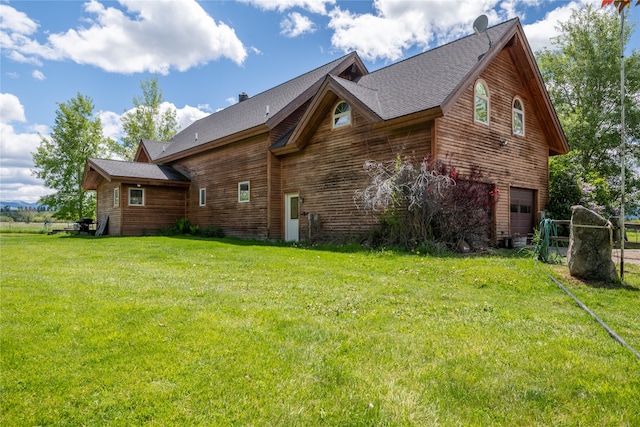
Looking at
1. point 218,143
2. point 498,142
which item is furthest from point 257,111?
point 498,142

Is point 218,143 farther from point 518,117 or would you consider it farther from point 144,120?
point 144,120

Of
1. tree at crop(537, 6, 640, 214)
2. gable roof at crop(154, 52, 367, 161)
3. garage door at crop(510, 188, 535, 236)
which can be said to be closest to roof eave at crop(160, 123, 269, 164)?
gable roof at crop(154, 52, 367, 161)

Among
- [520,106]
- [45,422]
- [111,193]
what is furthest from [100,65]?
[45,422]

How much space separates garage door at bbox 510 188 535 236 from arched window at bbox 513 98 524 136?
2124 millimetres

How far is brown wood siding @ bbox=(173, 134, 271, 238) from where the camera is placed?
1505cm

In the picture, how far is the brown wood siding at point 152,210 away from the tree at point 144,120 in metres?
17.4

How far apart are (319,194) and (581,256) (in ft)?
28.1

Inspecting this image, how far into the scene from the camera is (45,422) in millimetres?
1984

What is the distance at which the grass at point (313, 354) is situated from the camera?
2.10 m

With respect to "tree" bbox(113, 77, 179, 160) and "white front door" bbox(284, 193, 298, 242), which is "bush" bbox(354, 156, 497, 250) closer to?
"white front door" bbox(284, 193, 298, 242)

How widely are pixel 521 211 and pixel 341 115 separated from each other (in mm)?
7263

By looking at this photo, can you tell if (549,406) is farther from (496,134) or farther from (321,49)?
(321,49)

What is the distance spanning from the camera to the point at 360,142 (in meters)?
11.9

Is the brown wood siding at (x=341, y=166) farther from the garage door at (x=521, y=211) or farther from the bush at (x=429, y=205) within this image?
the garage door at (x=521, y=211)
